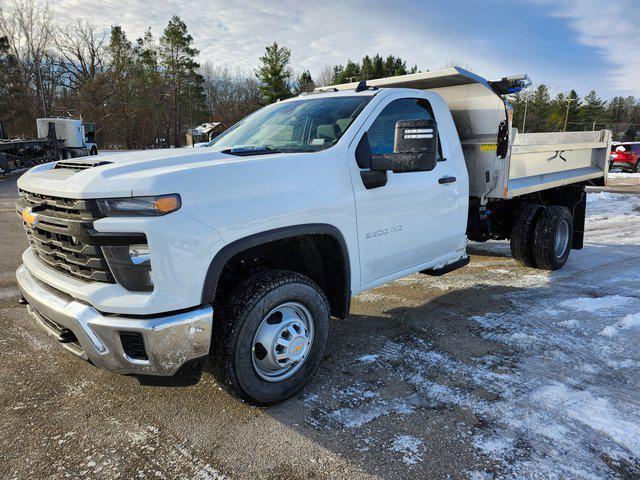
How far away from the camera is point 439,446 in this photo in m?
2.48

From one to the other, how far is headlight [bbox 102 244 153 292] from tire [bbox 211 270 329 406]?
537 millimetres

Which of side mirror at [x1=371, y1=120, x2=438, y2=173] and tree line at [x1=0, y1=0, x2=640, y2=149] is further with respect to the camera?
tree line at [x1=0, y1=0, x2=640, y2=149]

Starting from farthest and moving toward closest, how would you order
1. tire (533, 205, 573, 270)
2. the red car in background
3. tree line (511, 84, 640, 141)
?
tree line (511, 84, 640, 141) → the red car in background → tire (533, 205, 573, 270)

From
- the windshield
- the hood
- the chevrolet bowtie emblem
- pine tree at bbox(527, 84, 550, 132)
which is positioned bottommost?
the chevrolet bowtie emblem

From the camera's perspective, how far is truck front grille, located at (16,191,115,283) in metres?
2.28

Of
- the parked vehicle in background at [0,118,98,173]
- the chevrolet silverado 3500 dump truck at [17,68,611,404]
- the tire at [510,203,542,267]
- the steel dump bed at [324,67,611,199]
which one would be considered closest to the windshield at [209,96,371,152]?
the chevrolet silverado 3500 dump truck at [17,68,611,404]

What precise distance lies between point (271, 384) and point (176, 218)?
125 cm

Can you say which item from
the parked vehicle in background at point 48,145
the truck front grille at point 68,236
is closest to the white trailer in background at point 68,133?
the parked vehicle in background at point 48,145

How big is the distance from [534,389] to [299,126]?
8.65ft

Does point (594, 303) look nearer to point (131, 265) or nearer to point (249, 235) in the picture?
point (249, 235)

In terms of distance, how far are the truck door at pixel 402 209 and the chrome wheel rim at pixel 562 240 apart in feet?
8.55

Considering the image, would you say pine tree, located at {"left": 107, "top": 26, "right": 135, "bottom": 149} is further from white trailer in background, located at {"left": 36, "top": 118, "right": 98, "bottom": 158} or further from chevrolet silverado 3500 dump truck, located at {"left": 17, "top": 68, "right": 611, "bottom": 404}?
chevrolet silverado 3500 dump truck, located at {"left": 17, "top": 68, "right": 611, "bottom": 404}

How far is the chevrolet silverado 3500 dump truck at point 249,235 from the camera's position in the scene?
2.25m

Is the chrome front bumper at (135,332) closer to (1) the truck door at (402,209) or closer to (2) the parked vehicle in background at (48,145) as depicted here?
(1) the truck door at (402,209)
